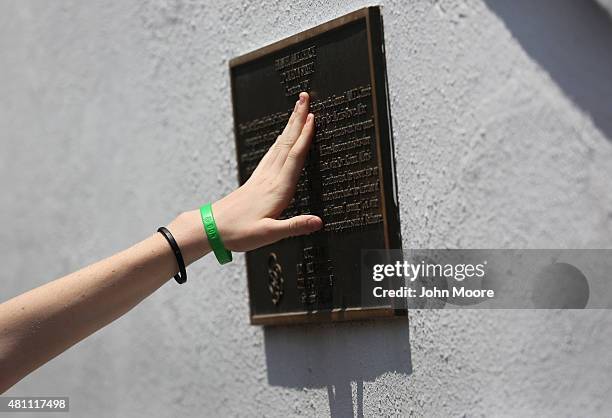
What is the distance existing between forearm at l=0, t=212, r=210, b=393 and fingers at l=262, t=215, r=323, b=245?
7.8 inches

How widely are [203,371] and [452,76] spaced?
1.71 m

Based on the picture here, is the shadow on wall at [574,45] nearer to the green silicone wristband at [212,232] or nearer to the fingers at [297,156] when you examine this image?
the fingers at [297,156]

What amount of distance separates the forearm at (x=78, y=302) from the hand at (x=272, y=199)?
107 millimetres

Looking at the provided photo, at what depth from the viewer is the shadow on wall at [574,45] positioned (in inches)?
121

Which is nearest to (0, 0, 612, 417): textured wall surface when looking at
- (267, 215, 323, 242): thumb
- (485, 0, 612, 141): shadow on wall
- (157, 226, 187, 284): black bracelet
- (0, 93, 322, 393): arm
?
(485, 0, 612, 141): shadow on wall

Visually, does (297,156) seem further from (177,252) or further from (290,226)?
(177,252)

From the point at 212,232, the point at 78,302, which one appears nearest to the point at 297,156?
the point at 212,232

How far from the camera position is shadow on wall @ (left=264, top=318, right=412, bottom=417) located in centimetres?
366

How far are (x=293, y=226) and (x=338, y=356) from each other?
53cm

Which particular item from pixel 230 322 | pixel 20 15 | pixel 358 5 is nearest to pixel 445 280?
pixel 358 5

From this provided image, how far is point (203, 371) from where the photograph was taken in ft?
15.0

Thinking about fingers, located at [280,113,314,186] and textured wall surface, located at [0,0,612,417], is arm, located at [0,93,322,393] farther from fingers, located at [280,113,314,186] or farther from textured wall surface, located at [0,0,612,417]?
textured wall surface, located at [0,0,612,417]

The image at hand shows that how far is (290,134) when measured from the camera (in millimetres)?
3807

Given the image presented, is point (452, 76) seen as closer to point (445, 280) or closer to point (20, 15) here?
point (445, 280)
